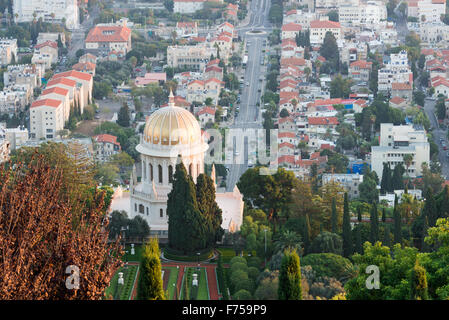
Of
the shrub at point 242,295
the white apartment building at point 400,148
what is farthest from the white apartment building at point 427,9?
the shrub at point 242,295

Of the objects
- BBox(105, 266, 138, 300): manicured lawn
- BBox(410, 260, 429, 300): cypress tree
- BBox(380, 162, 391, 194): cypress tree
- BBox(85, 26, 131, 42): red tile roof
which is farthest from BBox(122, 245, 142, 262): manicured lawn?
BBox(85, 26, 131, 42): red tile roof

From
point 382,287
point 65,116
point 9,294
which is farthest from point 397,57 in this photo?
point 9,294

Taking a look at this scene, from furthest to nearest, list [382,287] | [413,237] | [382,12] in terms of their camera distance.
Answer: [382,12] → [413,237] → [382,287]

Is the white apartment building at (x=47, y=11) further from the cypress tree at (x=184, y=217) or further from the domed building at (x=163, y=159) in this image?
the cypress tree at (x=184, y=217)

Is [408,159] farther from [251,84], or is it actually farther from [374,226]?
[251,84]
